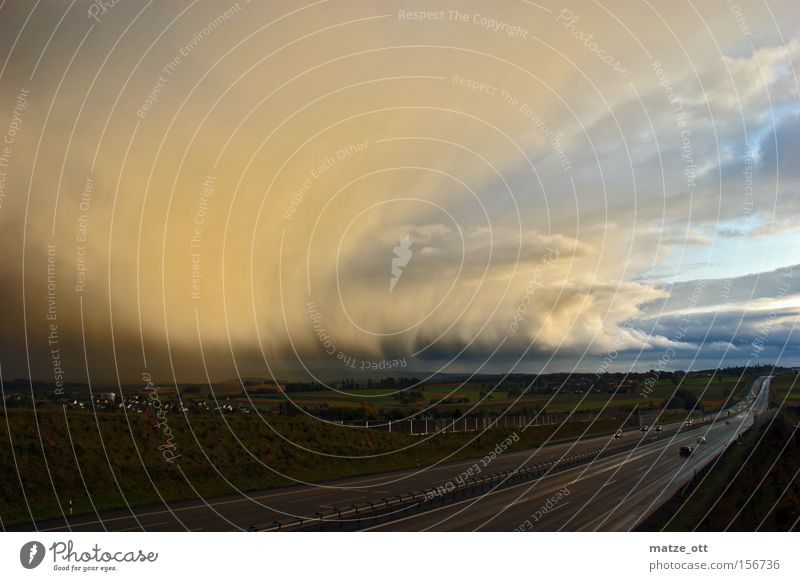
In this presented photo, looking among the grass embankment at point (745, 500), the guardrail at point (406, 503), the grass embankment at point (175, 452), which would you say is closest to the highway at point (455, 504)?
the guardrail at point (406, 503)

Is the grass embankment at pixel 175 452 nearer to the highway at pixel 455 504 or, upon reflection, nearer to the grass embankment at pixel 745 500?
the highway at pixel 455 504

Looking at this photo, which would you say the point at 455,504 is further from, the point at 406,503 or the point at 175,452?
the point at 175,452

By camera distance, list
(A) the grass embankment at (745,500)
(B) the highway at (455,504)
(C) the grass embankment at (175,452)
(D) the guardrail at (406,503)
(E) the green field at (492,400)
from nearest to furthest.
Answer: (A) the grass embankment at (745,500) → (D) the guardrail at (406,503) → (B) the highway at (455,504) → (C) the grass embankment at (175,452) → (E) the green field at (492,400)

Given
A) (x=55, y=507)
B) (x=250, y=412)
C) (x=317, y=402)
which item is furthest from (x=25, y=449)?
(x=317, y=402)

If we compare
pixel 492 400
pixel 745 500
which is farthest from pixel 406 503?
pixel 492 400

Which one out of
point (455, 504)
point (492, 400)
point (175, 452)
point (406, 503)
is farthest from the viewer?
point (492, 400)
